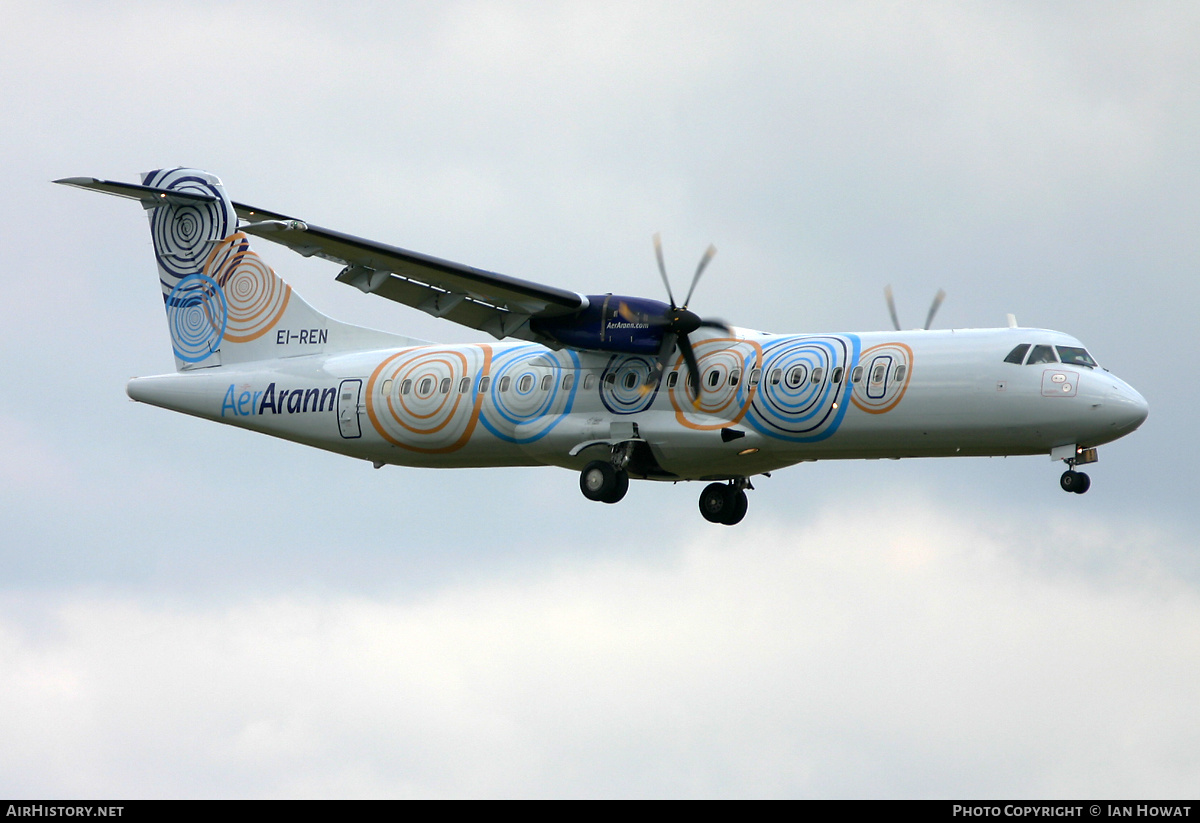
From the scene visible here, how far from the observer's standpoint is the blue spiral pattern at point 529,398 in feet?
86.0

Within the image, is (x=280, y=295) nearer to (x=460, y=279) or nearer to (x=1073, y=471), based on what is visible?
(x=460, y=279)

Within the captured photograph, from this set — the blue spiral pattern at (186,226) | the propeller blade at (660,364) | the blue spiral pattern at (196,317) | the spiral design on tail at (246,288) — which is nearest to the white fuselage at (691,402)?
the propeller blade at (660,364)

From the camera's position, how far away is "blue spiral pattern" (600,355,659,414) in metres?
25.6

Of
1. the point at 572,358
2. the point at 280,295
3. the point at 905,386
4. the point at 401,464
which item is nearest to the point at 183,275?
the point at 280,295

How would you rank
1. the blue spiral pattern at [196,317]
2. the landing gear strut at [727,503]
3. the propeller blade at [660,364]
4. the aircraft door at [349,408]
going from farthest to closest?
the blue spiral pattern at [196,317], the aircraft door at [349,408], the landing gear strut at [727,503], the propeller blade at [660,364]

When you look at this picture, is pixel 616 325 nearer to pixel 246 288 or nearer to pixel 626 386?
pixel 626 386

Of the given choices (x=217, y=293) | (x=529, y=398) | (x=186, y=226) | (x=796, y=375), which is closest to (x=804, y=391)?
(x=796, y=375)

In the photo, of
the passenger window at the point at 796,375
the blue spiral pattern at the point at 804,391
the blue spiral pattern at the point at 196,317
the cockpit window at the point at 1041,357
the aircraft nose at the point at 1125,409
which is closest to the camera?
the aircraft nose at the point at 1125,409

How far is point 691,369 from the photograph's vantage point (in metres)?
25.2

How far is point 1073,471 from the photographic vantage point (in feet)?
74.9

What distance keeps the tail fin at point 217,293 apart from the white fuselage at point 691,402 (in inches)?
18.8

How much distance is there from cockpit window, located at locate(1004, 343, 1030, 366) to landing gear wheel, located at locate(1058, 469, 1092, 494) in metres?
1.74

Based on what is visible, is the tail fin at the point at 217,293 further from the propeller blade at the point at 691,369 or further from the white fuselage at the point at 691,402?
the propeller blade at the point at 691,369

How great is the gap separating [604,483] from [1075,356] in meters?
7.46
